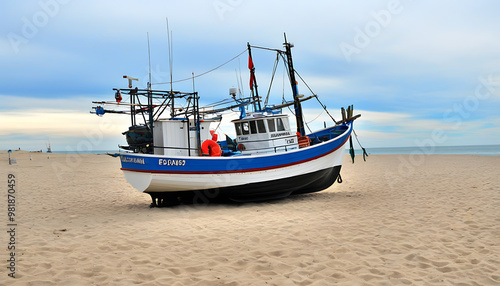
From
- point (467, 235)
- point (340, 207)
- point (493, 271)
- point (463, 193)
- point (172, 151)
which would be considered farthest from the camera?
point (463, 193)

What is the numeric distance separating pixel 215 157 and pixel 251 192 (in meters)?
1.86

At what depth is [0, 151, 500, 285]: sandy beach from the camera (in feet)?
15.9

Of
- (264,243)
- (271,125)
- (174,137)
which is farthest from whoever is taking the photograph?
(271,125)

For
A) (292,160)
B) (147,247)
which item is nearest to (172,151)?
(292,160)

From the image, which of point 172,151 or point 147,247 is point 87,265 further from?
point 172,151

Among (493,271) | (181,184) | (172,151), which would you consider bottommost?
(493,271)

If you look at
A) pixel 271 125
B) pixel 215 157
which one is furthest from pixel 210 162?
pixel 271 125

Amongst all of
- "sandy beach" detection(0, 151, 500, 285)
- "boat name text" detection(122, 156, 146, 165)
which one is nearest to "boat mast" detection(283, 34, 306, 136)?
"sandy beach" detection(0, 151, 500, 285)

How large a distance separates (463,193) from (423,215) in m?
4.38

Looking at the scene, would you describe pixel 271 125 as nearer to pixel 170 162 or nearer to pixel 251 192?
pixel 251 192

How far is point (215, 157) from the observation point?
1009 centimetres

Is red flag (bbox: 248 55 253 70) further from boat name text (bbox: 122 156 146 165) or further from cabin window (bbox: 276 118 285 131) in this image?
boat name text (bbox: 122 156 146 165)

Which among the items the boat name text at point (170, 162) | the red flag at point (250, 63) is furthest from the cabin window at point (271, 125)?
the boat name text at point (170, 162)

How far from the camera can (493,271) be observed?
16.4 ft
